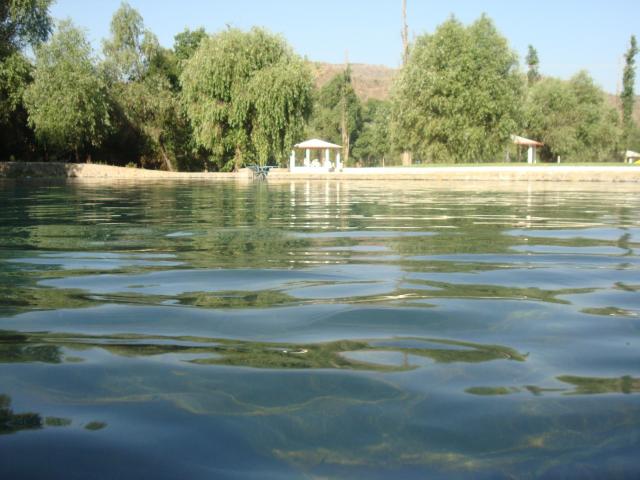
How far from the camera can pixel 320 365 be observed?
1921 millimetres

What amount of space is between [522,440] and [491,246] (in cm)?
356

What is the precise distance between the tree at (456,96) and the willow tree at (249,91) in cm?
625

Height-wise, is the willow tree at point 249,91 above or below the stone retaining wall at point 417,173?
above

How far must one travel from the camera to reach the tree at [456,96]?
110ft

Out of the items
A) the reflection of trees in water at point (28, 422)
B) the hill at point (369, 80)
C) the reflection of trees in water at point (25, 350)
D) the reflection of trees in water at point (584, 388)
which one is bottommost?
the reflection of trees in water at point (28, 422)

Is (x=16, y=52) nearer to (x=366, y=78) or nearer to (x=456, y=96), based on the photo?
(x=456, y=96)

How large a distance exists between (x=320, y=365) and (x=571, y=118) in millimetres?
54574

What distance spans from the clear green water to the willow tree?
26.6 m

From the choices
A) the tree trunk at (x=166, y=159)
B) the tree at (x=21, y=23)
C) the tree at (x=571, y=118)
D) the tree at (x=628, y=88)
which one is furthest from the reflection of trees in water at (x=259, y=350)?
the tree at (x=628, y=88)

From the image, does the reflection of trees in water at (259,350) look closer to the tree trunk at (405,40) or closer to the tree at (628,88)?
the tree trunk at (405,40)

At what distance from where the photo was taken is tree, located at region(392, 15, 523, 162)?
110ft

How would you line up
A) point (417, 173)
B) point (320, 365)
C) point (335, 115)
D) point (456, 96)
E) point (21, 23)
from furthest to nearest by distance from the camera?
point (335, 115) → point (456, 96) → point (21, 23) → point (417, 173) → point (320, 365)

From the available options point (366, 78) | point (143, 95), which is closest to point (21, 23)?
point (143, 95)

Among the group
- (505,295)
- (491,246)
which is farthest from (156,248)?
(505,295)
